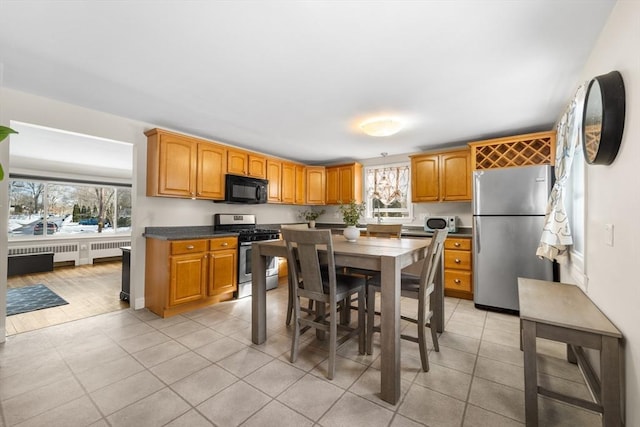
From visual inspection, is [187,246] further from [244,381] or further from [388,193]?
[388,193]

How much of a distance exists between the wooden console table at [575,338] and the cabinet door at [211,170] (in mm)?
3601

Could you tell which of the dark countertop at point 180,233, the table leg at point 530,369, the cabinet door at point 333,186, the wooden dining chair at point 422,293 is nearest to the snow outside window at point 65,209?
the dark countertop at point 180,233

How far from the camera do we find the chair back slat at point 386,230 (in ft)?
10.8

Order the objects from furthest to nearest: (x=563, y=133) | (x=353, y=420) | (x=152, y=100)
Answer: (x=152, y=100) → (x=563, y=133) → (x=353, y=420)

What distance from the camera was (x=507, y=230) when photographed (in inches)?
129

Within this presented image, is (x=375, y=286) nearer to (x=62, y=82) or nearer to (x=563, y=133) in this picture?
(x=563, y=133)

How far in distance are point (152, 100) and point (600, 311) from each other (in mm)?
3924

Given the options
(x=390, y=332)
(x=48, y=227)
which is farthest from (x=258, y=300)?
(x=48, y=227)

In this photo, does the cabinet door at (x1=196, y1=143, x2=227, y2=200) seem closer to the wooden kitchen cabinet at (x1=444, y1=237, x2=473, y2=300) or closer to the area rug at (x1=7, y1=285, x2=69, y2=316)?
the area rug at (x1=7, y1=285, x2=69, y2=316)

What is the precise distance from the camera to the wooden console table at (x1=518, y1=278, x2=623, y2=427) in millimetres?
1322

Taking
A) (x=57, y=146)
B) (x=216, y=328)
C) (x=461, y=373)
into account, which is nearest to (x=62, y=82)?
(x=216, y=328)

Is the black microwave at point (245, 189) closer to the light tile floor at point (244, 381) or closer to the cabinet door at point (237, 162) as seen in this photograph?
the cabinet door at point (237, 162)

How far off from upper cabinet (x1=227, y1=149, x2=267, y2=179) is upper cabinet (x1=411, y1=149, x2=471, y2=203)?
2.48 metres

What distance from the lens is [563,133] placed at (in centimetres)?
237
